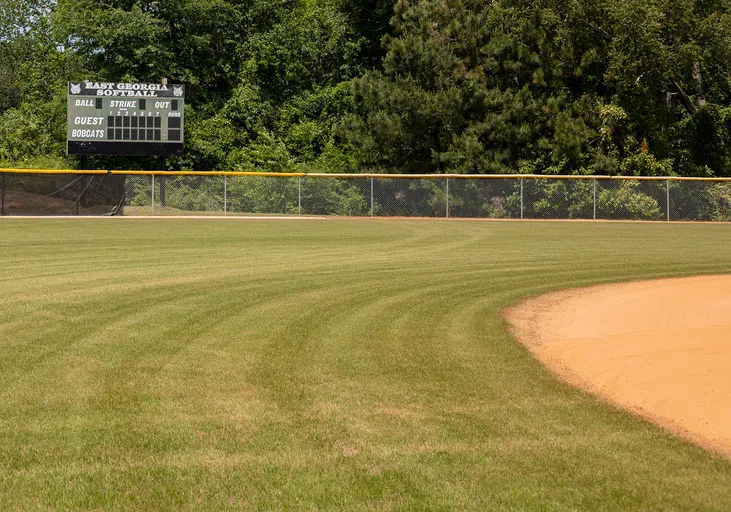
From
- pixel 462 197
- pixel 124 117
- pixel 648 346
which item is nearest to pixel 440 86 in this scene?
pixel 462 197

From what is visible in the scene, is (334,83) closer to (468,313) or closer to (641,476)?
(468,313)

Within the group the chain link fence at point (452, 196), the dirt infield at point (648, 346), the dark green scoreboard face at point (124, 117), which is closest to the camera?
the dirt infield at point (648, 346)

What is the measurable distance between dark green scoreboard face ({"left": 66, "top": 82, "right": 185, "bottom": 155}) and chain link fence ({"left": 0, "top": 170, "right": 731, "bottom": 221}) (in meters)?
1.66

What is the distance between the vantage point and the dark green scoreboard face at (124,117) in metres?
34.2

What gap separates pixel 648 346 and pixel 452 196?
26.1 m

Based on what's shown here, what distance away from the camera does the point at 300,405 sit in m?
6.53

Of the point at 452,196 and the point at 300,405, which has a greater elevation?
the point at 452,196

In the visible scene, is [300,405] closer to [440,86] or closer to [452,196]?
[452,196]

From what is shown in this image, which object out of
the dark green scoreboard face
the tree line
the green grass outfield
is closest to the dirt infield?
the green grass outfield

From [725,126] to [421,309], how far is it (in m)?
34.4

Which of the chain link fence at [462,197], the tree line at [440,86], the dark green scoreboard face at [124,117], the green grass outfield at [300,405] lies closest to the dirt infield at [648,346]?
the green grass outfield at [300,405]

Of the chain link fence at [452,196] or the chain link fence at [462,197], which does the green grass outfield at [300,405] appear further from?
the chain link fence at [462,197]

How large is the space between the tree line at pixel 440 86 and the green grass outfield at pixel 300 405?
81.4 ft

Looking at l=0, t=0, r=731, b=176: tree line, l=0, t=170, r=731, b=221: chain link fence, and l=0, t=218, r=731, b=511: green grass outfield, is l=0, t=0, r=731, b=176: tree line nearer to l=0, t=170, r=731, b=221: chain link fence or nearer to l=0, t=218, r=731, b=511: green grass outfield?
l=0, t=170, r=731, b=221: chain link fence
